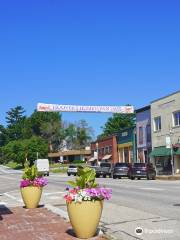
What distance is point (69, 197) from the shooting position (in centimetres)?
1052

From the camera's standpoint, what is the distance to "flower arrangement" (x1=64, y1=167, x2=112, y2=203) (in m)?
10.4

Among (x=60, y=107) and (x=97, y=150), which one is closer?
(x=60, y=107)

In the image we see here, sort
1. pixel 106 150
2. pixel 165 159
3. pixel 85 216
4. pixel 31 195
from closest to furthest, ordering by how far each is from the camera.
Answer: pixel 85 216, pixel 31 195, pixel 165 159, pixel 106 150

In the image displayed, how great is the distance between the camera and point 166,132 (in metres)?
54.5

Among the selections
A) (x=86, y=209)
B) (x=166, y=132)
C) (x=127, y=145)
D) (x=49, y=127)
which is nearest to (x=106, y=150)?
(x=127, y=145)

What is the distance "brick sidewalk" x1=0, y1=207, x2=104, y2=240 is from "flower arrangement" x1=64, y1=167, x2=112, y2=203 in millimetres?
837

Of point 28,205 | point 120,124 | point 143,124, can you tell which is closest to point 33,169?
point 28,205

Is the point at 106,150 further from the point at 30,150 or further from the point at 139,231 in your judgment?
the point at 139,231

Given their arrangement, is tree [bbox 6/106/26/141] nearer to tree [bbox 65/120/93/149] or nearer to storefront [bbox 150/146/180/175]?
tree [bbox 65/120/93/149]

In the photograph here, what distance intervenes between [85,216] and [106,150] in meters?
72.2

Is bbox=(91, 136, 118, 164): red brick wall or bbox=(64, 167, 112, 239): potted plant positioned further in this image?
bbox=(91, 136, 118, 164): red brick wall

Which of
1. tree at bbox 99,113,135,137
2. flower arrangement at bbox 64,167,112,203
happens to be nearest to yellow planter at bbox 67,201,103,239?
flower arrangement at bbox 64,167,112,203

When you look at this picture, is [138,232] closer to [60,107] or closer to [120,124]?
[60,107]

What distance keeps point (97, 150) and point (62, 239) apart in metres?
78.4
